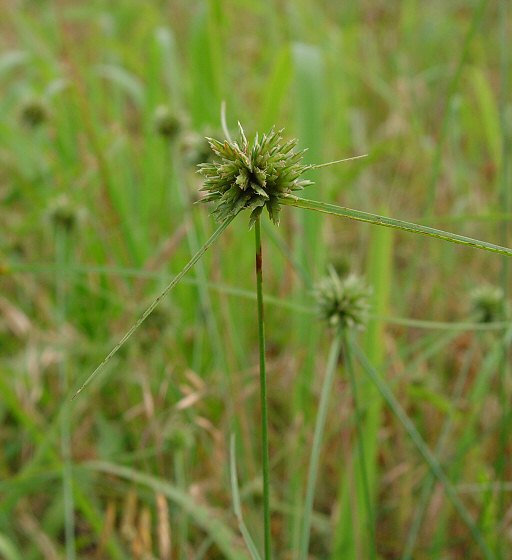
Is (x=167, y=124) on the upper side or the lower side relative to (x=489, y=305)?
upper

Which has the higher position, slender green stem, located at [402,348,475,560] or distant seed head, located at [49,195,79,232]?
distant seed head, located at [49,195,79,232]

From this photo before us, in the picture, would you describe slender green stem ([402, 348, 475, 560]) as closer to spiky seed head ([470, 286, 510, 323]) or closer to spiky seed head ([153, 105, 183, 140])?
spiky seed head ([470, 286, 510, 323])

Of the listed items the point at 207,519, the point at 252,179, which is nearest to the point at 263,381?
the point at 252,179

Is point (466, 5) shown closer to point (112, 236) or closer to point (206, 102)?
point (206, 102)

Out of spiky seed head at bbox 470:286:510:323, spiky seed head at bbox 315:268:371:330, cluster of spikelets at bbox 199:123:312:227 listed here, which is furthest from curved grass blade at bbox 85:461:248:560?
cluster of spikelets at bbox 199:123:312:227

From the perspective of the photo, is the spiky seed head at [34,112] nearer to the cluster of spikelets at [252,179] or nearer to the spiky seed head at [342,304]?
the spiky seed head at [342,304]

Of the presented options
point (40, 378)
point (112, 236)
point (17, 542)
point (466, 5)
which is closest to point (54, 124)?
point (112, 236)

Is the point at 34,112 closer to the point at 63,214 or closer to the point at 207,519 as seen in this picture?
the point at 63,214
